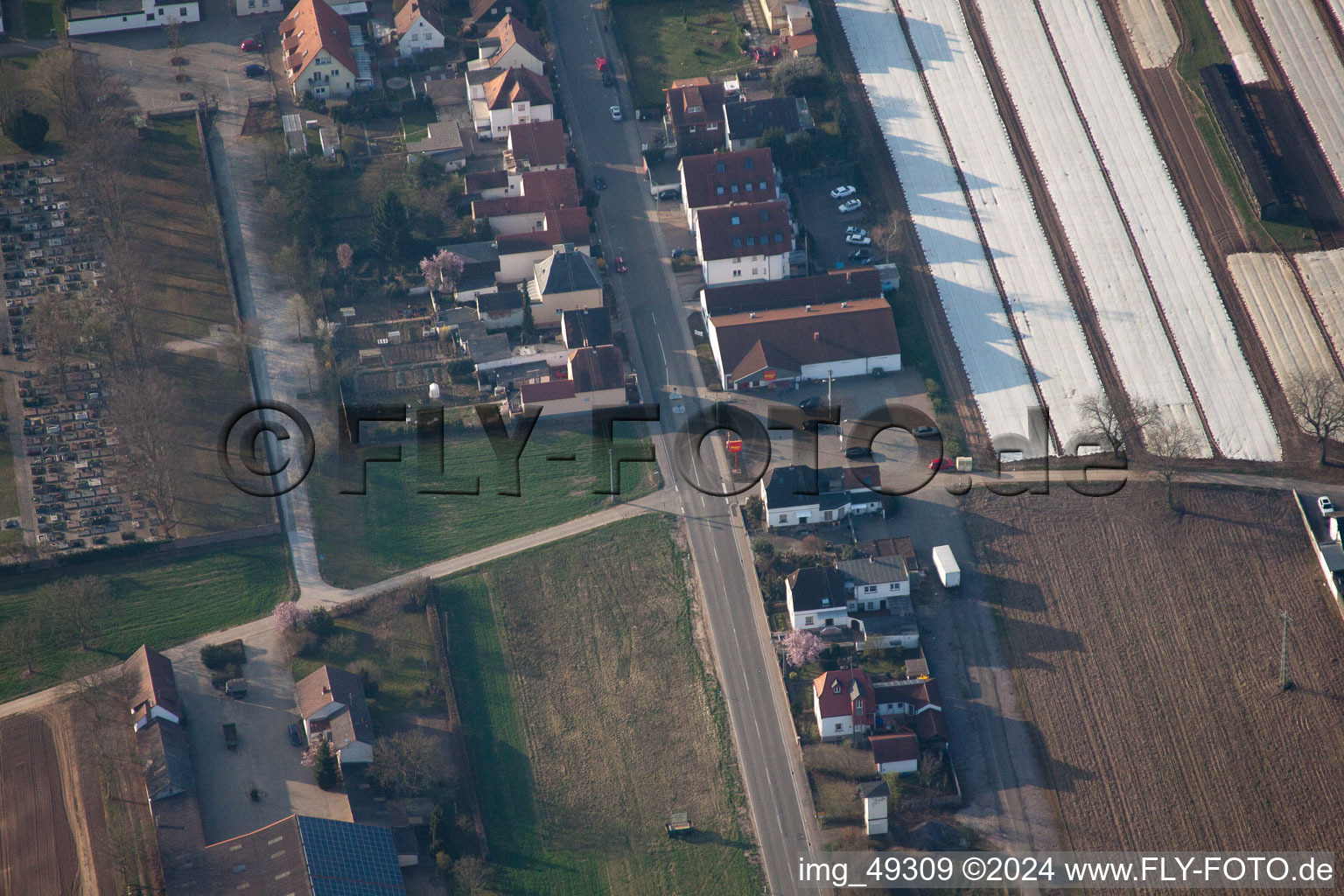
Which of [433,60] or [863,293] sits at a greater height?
[433,60]

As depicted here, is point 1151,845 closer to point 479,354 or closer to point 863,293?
point 863,293

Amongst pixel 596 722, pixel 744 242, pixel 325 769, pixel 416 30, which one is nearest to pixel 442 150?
pixel 416 30

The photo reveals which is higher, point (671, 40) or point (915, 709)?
point (671, 40)

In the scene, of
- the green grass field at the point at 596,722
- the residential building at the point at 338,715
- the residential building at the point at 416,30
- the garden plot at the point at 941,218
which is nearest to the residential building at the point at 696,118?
the garden plot at the point at 941,218

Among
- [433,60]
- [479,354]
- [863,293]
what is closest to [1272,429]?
[863,293]

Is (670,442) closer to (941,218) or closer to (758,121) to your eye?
(941,218)
